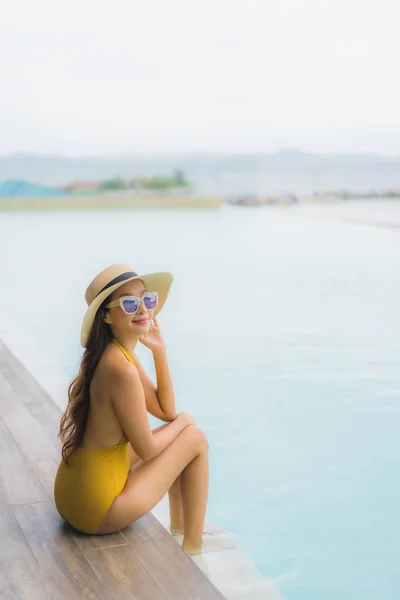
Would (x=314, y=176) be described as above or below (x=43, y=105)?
below

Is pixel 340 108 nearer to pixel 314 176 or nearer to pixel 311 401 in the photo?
pixel 314 176

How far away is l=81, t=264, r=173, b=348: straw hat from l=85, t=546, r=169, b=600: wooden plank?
469 millimetres

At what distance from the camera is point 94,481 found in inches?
83.0

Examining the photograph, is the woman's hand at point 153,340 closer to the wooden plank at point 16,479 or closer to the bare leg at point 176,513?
the bare leg at point 176,513

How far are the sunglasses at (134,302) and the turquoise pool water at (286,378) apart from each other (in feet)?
2.62

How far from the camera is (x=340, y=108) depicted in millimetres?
25938

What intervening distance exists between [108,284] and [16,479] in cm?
73

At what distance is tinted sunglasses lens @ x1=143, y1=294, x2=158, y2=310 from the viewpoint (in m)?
2.12

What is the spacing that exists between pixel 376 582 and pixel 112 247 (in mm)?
9705

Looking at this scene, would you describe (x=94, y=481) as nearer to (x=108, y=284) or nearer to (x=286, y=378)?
(x=108, y=284)

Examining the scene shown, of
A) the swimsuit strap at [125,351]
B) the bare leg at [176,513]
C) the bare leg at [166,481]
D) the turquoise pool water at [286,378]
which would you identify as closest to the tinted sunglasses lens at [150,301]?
the swimsuit strap at [125,351]

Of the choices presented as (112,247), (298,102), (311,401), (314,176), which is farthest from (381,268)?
(298,102)

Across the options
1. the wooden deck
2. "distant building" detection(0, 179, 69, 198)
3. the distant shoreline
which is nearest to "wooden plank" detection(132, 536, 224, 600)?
the wooden deck

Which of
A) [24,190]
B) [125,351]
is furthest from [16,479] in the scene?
[24,190]
